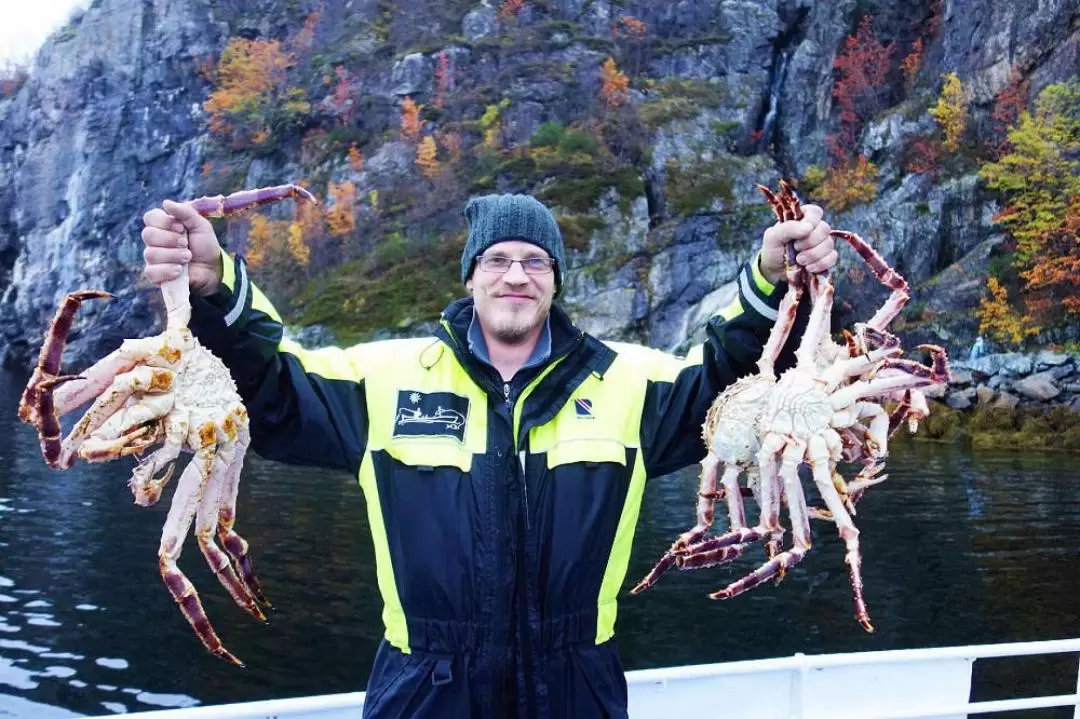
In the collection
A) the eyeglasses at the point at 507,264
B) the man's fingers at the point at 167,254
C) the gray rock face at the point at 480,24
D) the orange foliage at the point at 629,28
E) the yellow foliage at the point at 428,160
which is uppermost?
the gray rock face at the point at 480,24

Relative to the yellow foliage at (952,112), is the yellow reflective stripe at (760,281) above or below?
below

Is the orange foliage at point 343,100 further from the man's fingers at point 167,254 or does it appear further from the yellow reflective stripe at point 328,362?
the man's fingers at point 167,254

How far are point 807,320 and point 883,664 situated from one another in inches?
87.6

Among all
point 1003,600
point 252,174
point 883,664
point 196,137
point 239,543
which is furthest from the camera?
point 196,137

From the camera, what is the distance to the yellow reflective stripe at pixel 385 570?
123 inches

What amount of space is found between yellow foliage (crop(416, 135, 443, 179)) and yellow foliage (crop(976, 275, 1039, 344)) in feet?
117

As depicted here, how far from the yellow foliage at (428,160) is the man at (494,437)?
57.2m

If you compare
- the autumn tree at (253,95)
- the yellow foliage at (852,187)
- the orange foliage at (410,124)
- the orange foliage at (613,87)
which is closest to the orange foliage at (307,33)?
the autumn tree at (253,95)

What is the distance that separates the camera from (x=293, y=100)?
70.7m

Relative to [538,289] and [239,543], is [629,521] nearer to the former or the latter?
[538,289]

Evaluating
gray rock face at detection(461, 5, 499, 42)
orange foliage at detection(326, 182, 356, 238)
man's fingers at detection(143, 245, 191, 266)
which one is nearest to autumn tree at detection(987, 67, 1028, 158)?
gray rock face at detection(461, 5, 499, 42)

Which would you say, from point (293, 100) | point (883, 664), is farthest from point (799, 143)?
point (883, 664)

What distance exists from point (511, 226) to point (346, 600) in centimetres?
1006

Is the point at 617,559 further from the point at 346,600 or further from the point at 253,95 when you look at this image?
the point at 253,95
